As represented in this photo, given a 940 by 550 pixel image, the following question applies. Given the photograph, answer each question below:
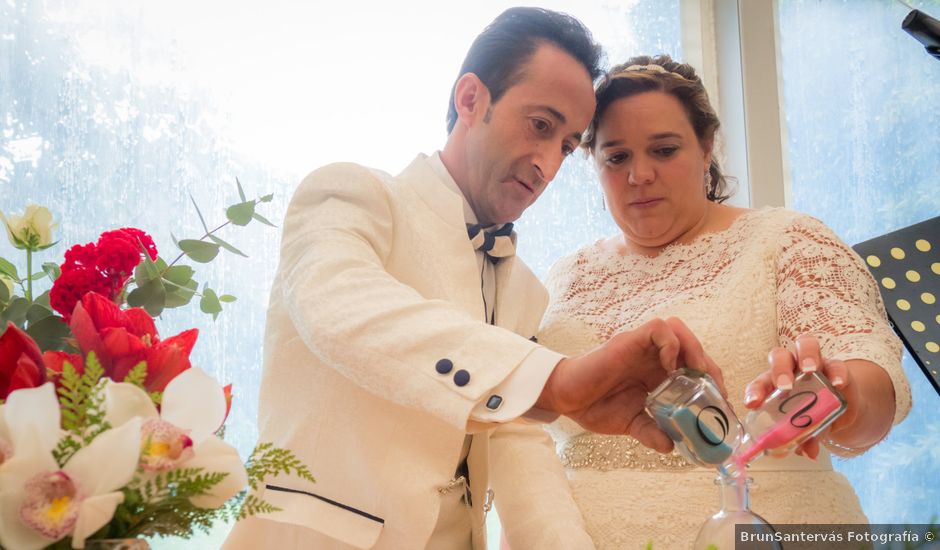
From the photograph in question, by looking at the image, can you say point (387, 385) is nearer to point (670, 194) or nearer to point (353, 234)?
point (353, 234)

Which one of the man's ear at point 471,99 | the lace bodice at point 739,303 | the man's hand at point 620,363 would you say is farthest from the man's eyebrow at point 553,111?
the man's hand at point 620,363

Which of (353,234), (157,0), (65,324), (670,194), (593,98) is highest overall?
(157,0)

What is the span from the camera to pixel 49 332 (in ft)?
2.96

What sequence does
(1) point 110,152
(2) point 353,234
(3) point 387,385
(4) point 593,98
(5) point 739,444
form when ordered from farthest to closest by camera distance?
(1) point 110,152 < (4) point 593,98 < (2) point 353,234 < (3) point 387,385 < (5) point 739,444

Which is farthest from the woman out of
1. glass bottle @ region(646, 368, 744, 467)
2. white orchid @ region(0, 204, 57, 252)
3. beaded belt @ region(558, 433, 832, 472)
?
white orchid @ region(0, 204, 57, 252)

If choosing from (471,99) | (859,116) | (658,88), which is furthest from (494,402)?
(859,116)

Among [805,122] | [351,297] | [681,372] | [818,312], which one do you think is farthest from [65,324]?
[805,122]

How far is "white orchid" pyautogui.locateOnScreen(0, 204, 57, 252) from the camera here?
3.10 ft

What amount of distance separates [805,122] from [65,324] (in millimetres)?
2600

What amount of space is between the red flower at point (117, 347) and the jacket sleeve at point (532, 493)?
28.0 inches

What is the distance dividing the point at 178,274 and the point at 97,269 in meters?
0.13

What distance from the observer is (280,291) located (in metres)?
1.22

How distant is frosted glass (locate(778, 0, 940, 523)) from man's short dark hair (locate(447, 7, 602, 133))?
5.01 ft

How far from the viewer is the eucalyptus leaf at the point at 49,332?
90 centimetres
